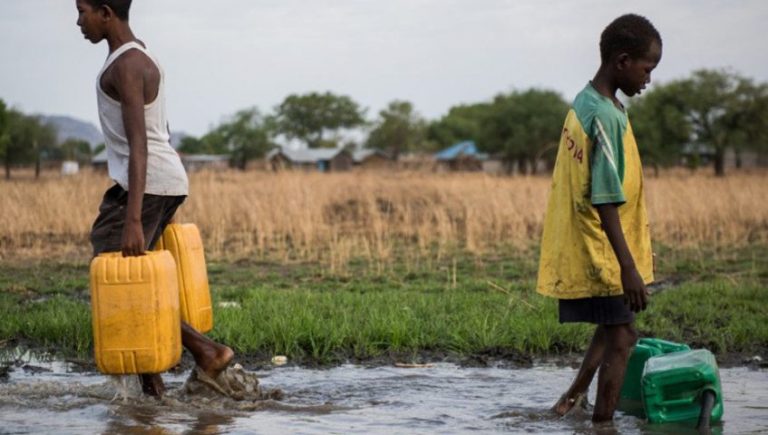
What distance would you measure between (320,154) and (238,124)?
8.18 meters

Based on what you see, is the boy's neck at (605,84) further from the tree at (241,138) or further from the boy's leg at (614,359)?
the tree at (241,138)

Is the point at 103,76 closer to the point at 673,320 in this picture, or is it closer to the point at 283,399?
the point at 283,399

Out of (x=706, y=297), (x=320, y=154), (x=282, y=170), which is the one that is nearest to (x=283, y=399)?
(x=706, y=297)

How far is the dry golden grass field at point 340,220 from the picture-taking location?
1388cm

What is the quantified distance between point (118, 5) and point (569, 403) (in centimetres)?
281

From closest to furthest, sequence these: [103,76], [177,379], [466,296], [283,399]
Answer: [103,76], [283,399], [177,379], [466,296]

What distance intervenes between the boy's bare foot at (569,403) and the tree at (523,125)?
66.5 metres

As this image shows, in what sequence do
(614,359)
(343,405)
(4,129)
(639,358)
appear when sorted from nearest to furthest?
1. (614,359)
2. (639,358)
3. (343,405)
4. (4,129)

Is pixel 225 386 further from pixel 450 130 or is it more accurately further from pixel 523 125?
pixel 450 130

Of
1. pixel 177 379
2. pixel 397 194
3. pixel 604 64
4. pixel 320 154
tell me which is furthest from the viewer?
pixel 320 154

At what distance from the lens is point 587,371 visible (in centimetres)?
497

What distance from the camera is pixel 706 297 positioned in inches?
352

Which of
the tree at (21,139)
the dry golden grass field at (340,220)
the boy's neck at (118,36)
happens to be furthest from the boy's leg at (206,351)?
the tree at (21,139)

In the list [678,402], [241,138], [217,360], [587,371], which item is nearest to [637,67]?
[587,371]
